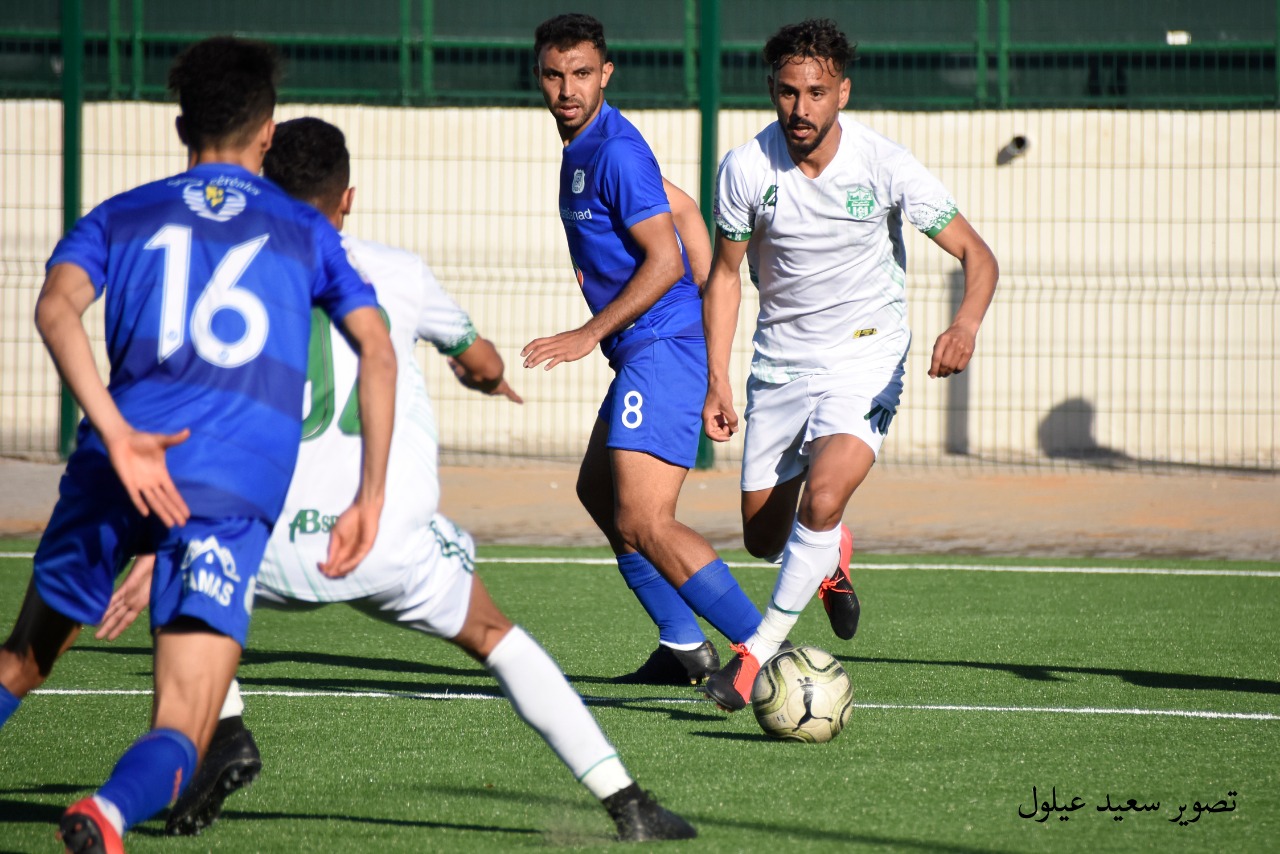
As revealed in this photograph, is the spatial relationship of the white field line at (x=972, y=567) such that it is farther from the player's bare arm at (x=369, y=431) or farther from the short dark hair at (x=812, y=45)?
the player's bare arm at (x=369, y=431)

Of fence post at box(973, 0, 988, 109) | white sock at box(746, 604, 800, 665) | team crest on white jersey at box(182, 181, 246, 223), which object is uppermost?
fence post at box(973, 0, 988, 109)

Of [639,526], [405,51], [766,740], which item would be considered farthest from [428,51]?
[766,740]

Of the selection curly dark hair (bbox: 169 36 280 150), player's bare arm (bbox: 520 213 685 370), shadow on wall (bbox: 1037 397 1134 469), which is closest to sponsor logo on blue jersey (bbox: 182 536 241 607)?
curly dark hair (bbox: 169 36 280 150)

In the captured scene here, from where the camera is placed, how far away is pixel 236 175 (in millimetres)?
3195

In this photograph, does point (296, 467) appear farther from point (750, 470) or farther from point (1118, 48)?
point (1118, 48)

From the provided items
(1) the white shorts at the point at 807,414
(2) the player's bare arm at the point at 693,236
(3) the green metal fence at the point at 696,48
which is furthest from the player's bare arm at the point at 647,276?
(3) the green metal fence at the point at 696,48

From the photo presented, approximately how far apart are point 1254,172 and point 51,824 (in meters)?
11.9

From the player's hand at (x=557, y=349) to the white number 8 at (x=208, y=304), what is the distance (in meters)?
1.23

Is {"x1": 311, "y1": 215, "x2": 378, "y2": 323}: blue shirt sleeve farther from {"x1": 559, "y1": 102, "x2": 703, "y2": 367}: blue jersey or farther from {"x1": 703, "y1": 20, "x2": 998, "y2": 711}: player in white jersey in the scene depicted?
{"x1": 703, "y1": 20, "x2": 998, "y2": 711}: player in white jersey

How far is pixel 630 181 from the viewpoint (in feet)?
17.5

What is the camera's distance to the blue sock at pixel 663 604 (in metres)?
5.76

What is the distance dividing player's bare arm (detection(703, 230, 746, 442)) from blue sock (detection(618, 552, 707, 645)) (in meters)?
0.62

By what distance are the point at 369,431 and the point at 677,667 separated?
2.87 meters

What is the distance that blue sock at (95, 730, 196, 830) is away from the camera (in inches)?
114
